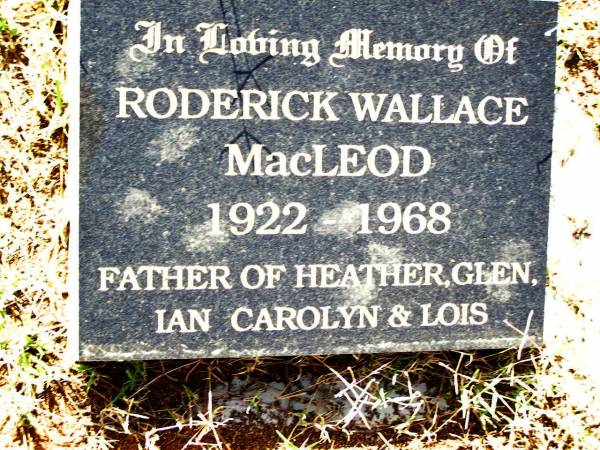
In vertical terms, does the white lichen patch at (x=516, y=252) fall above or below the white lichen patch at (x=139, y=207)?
below

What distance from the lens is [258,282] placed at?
2.17m

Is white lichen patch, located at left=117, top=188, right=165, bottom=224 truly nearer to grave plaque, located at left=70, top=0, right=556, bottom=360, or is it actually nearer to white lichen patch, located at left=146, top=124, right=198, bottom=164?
grave plaque, located at left=70, top=0, right=556, bottom=360

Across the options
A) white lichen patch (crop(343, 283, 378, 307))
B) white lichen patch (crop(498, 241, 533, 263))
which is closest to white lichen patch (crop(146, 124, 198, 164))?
white lichen patch (crop(343, 283, 378, 307))

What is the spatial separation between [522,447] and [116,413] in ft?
4.98

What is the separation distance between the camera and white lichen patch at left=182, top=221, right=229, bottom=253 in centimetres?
214

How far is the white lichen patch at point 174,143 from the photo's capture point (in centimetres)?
211

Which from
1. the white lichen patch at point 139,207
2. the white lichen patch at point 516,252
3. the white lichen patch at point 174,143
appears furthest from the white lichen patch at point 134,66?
the white lichen patch at point 516,252

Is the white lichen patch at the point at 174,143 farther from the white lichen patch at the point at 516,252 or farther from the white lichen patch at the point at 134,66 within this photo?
the white lichen patch at the point at 516,252

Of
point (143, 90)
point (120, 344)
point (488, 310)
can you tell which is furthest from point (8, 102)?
point (488, 310)

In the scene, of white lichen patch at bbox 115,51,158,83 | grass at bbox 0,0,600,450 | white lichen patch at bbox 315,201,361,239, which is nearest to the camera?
white lichen patch at bbox 115,51,158,83

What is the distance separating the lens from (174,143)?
211 cm

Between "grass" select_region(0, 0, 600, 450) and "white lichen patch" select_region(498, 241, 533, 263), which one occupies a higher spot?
"white lichen patch" select_region(498, 241, 533, 263)

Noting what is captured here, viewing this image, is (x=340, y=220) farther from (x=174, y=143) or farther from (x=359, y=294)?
(x=174, y=143)

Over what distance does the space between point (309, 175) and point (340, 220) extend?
188 millimetres
